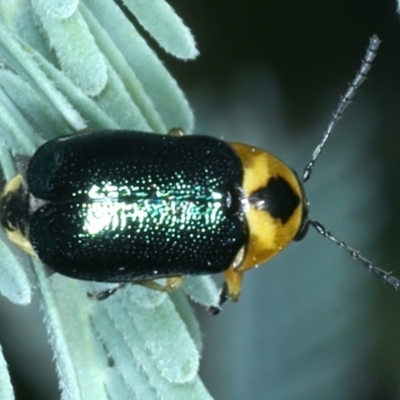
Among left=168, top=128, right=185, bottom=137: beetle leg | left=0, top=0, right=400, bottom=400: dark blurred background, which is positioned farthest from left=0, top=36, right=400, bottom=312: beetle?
left=0, top=0, right=400, bottom=400: dark blurred background

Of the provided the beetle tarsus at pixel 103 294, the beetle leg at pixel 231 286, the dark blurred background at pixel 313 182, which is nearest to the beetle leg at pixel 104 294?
the beetle tarsus at pixel 103 294

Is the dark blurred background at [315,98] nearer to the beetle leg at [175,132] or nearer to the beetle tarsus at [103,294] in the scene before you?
the beetle leg at [175,132]

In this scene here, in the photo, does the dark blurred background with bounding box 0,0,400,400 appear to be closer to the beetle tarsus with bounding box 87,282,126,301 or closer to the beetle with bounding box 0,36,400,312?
the beetle with bounding box 0,36,400,312

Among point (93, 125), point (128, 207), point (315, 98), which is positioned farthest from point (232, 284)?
point (315, 98)

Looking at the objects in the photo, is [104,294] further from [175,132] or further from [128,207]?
[175,132]

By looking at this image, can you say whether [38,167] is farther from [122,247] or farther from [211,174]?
[211,174]

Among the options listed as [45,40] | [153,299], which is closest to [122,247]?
[153,299]

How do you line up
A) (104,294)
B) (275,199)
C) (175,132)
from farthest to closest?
(275,199)
(175,132)
(104,294)
